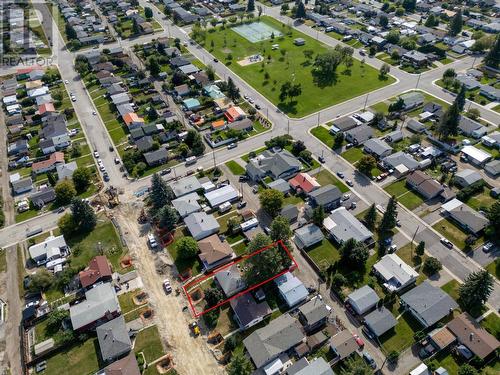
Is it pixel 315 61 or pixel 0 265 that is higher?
pixel 315 61

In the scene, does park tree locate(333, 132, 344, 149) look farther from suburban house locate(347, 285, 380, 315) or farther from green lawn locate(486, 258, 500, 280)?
green lawn locate(486, 258, 500, 280)

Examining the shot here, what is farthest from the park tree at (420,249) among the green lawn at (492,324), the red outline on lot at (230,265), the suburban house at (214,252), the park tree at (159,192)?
the park tree at (159,192)

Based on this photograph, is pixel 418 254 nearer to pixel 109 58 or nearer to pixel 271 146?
pixel 271 146

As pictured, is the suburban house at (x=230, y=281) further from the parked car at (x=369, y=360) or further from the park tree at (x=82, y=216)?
the park tree at (x=82, y=216)

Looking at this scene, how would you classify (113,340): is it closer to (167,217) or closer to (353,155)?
(167,217)

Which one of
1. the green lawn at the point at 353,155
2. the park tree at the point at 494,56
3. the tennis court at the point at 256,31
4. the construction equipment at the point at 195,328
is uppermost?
the park tree at the point at 494,56

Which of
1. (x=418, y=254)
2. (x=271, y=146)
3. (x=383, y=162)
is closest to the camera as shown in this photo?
(x=418, y=254)

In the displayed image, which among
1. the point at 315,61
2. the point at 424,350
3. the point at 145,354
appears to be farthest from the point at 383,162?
the point at 145,354
